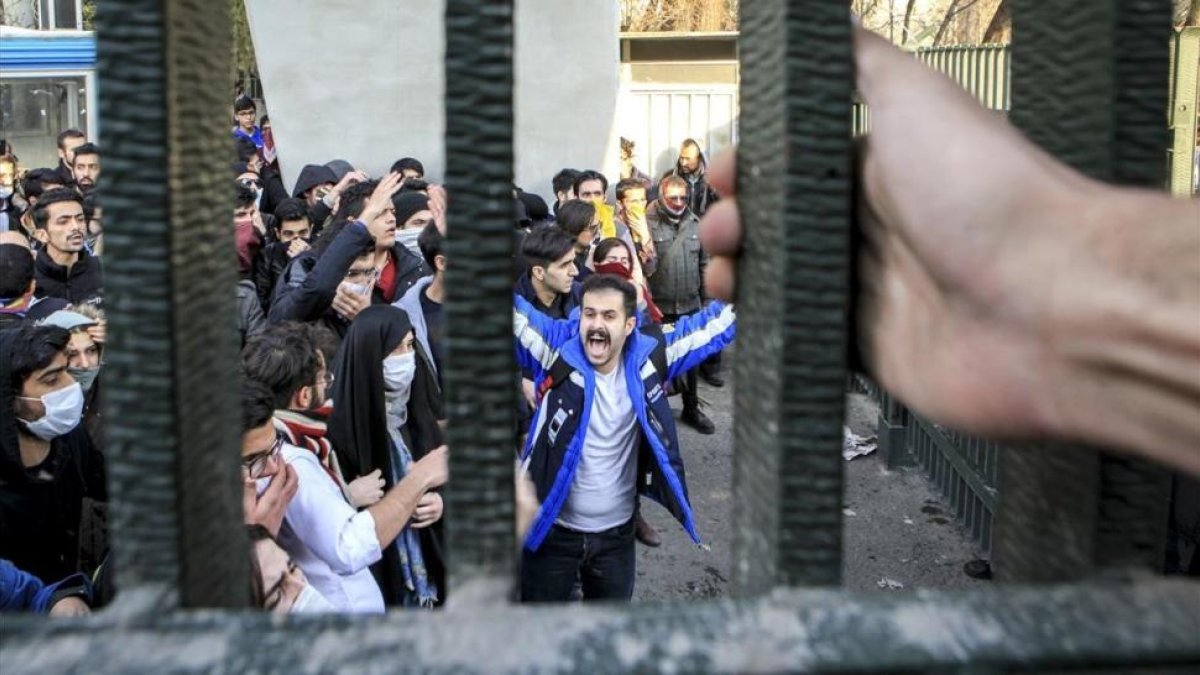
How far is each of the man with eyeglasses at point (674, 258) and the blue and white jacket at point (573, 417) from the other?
445cm

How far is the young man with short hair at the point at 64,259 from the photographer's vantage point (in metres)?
7.00

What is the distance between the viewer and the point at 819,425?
105 centimetres

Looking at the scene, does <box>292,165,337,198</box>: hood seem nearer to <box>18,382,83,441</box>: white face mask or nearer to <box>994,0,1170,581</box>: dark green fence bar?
<box>18,382,83,441</box>: white face mask

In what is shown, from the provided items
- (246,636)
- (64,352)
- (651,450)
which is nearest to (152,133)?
(246,636)

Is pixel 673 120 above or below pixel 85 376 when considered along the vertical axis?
above

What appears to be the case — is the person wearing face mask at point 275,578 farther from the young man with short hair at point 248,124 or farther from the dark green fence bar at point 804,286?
the young man with short hair at point 248,124

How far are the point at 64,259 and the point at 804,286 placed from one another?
22.8 feet

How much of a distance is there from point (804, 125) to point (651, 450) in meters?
4.56

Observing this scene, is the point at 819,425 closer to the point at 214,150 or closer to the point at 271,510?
the point at 214,150

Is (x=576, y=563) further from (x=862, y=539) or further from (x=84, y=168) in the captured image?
(x=84, y=168)

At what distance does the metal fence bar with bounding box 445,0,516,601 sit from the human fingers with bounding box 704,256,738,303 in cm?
35

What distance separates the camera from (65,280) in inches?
278

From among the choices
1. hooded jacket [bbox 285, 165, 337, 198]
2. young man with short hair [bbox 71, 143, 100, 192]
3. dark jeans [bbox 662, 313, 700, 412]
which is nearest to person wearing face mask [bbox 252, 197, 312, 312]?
hooded jacket [bbox 285, 165, 337, 198]

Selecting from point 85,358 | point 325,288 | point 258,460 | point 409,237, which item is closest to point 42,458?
point 85,358
